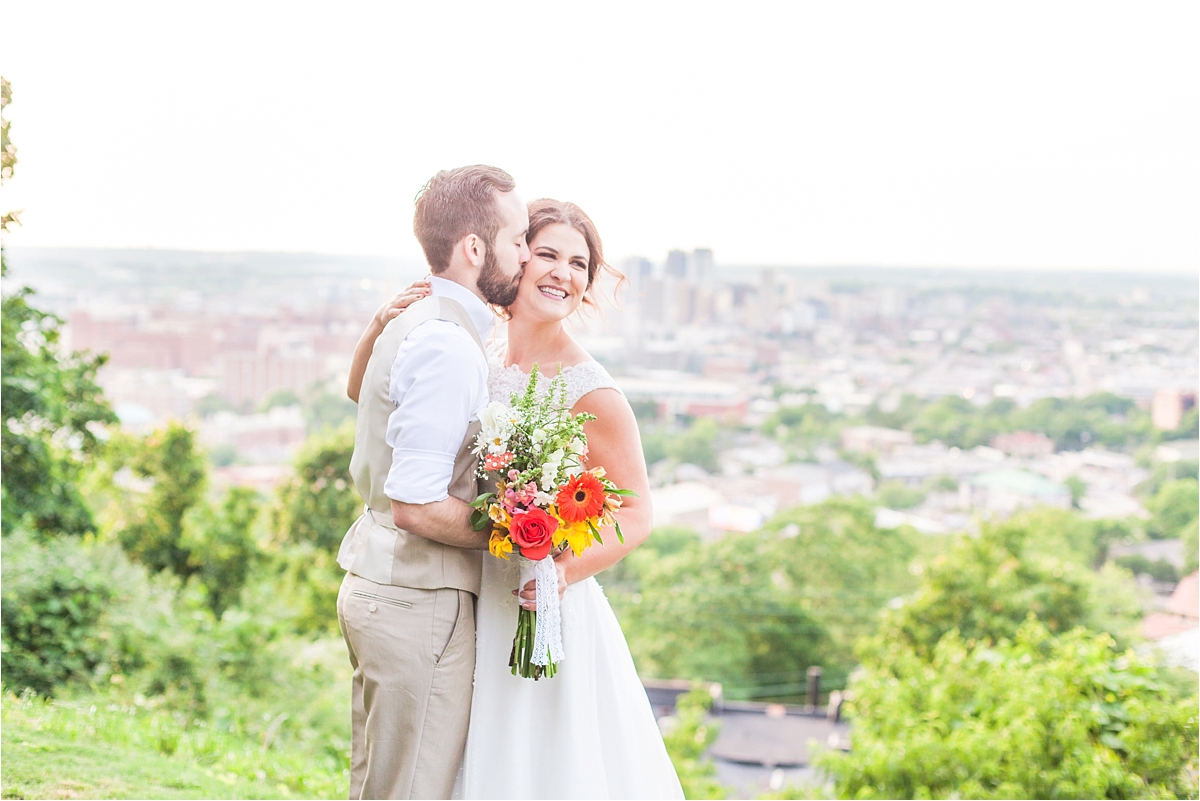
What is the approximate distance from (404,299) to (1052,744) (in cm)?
356

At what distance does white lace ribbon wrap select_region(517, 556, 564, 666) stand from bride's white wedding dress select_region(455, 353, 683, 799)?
16 centimetres

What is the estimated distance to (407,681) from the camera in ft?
6.60

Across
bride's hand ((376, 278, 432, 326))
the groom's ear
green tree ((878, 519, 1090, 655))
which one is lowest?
green tree ((878, 519, 1090, 655))

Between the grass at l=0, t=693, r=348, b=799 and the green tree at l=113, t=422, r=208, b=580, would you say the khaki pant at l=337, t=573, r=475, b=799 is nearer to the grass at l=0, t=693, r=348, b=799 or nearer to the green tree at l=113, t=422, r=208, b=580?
the grass at l=0, t=693, r=348, b=799

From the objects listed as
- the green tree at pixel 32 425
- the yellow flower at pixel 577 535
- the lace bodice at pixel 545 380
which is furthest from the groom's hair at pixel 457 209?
the green tree at pixel 32 425

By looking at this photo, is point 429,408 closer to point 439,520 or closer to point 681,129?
point 439,520

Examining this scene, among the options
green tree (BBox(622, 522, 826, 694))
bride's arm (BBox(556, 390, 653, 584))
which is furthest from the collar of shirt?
green tree (BBox(622, 522, 826, 694))

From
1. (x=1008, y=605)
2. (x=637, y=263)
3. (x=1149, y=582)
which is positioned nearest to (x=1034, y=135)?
(x=637, y=263)

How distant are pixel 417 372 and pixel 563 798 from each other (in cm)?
110

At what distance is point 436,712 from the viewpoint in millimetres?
2035

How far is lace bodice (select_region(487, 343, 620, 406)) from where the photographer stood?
2.27 m

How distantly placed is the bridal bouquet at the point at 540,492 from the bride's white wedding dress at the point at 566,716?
7.0 inches

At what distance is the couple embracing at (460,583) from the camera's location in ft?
6.30

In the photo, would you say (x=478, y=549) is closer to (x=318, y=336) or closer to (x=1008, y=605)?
(x=1008, y=605)
